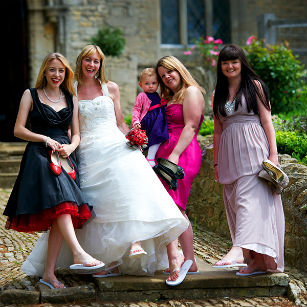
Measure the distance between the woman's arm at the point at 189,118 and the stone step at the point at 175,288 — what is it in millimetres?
970

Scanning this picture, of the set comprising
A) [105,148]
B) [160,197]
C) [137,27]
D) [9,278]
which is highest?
[137,27]

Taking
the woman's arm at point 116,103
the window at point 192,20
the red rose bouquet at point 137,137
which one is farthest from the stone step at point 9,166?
the red rose bouquet at point 137,137

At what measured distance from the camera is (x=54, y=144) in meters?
4.27

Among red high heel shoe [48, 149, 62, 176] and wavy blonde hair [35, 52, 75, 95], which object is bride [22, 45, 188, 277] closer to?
wavy blonde hair [35, 52, 75, 95]

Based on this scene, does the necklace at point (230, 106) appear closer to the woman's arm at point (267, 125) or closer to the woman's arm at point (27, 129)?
the woman's arm at point (267, 125)

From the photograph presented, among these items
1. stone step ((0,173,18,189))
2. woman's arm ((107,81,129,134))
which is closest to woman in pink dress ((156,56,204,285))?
woman's arm ((107,81,129,134))

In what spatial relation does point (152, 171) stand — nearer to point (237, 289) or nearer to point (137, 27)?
point (237, 289)

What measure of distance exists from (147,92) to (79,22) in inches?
319

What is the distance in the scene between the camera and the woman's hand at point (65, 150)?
430 cm

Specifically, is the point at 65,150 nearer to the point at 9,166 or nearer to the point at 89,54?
the point at 89,54

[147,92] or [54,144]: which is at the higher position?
[147,92]

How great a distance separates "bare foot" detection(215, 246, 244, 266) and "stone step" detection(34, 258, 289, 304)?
0.53 ft

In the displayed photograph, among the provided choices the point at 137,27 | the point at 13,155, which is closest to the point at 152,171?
→ the point at 13,155

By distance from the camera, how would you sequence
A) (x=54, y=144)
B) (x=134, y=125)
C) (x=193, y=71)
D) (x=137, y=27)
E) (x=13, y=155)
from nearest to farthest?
(x=54, y=144)
(x=134, y=125)
(x=13, y=155)
(x=193, y=71)
(x=137, y=27)
